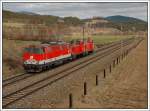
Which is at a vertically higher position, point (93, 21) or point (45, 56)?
point (93, 21)

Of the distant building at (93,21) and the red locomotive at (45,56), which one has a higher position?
the distant building at (93,21)

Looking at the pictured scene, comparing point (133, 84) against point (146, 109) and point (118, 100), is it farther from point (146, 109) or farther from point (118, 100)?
point (146, 109)

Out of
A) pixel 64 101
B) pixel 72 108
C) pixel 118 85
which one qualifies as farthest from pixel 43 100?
pixel 118 85

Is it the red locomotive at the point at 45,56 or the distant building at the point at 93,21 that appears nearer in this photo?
the red locomotive at the point at 45,56

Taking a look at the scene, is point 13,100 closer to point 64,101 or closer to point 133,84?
point 64,101

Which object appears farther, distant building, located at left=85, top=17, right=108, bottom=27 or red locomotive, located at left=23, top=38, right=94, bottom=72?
distant building, located at left=85, top=17, right=108, bottom=27

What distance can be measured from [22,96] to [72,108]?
4.43 m

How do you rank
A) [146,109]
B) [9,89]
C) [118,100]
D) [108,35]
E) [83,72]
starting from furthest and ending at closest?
[108,35] < [83,72] < [9,89] < [118,100] < [146,109]

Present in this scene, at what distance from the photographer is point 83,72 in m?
35.0

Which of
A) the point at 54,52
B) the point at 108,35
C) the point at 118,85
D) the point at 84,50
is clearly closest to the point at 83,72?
the point at 54,52

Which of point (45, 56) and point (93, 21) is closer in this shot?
point (45, 56)

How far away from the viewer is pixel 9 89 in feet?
85.5

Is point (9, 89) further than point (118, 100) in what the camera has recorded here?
Yes

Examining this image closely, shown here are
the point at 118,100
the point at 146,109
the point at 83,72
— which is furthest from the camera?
the point at 83,72
